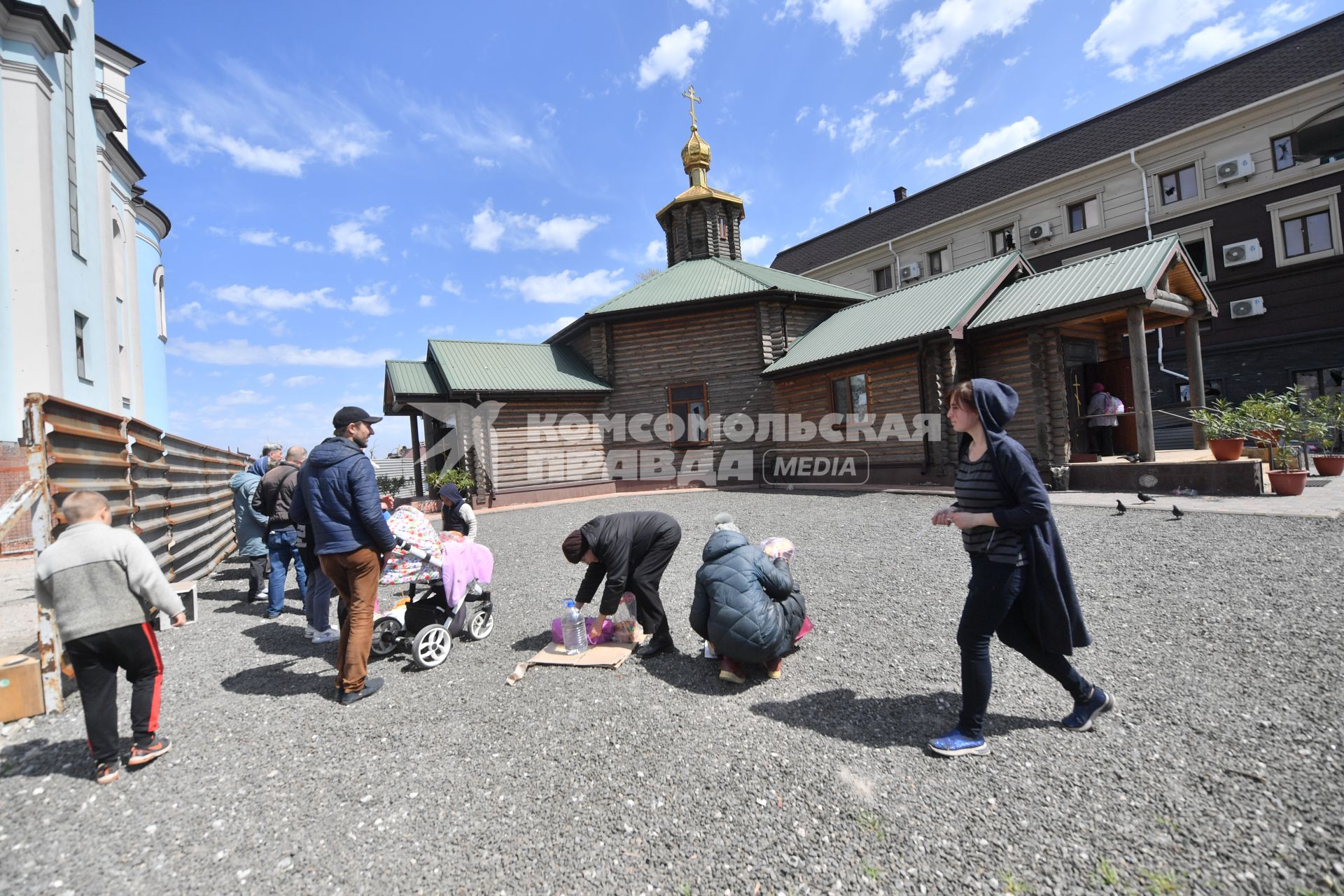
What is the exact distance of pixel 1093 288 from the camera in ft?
35.5

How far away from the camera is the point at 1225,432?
9.80 meters

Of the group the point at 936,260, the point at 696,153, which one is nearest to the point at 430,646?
the point at 696,153

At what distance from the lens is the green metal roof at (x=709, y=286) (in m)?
17.6

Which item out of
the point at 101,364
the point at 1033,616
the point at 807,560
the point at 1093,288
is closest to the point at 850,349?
the point at 1093,288

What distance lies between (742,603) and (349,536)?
2664 millimetres

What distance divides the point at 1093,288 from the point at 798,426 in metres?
7.48

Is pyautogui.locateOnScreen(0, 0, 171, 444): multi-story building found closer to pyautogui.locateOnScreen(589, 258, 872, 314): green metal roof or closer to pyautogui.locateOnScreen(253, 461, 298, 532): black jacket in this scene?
pyautogui.locateOnScreen(253, 461, 298, 532): black jacket

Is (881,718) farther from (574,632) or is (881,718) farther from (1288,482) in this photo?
(1288,482)

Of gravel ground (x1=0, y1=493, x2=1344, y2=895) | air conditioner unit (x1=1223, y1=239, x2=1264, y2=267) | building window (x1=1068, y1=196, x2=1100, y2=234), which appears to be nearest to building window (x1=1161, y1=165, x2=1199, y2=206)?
building window (x1=1068, y1=196, x2=1100, y2=234)

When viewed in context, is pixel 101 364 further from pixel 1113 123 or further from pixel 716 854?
pixel 1113 123

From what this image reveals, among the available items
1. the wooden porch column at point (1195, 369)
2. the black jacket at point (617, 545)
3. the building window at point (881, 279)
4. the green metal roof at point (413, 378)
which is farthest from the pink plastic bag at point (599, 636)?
the building window at point (881, 279)

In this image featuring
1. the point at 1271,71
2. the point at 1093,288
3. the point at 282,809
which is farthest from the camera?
the point at 1271,71

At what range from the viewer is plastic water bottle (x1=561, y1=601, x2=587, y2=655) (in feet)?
14.9

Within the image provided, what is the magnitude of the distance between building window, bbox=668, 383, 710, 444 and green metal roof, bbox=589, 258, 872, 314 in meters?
2.63
